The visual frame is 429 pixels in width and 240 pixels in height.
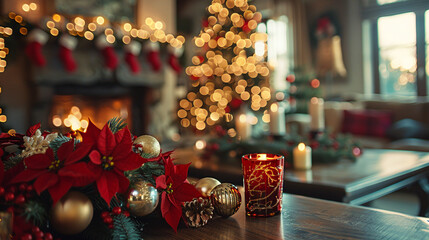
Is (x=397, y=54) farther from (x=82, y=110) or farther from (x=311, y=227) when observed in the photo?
(x=311, y=227)

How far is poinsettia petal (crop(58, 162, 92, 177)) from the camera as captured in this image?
1.61 ft

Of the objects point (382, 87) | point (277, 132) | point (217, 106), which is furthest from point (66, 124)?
point (382, 87)

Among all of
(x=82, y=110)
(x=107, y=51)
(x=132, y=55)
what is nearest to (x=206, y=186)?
(x=107, y=51)

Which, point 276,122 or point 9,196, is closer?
point 9,196

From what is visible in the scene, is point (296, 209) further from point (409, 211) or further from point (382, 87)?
point (382, 87)

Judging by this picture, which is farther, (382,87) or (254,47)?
(382,87)

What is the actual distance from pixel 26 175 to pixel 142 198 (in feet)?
0.54

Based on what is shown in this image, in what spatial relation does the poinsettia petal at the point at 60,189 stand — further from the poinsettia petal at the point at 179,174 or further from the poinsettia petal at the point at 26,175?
the poinsettia petal at the point at 179,174

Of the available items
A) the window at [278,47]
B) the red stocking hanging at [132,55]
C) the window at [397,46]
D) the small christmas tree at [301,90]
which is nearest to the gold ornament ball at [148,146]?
the red stocking hanging at [132,55]

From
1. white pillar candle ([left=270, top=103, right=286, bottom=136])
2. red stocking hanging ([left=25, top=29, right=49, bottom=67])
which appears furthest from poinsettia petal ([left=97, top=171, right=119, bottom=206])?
red stocking hanging ([left=25, top=29, right=49, bottom=67])

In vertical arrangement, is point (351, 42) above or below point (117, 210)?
above

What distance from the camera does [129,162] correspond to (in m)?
0.54

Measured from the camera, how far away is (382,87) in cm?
522

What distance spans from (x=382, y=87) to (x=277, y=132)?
3887mm
